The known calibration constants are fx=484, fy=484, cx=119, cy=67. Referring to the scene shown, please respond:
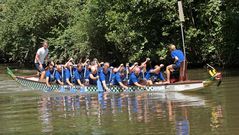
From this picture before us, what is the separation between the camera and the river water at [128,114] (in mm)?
10805

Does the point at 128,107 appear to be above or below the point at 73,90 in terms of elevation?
below

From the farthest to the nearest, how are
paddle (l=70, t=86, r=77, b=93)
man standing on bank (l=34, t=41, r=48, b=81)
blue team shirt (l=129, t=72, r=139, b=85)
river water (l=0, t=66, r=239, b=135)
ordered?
man standing on bank (l=34, t=41, r=48, b=81)
paddle (l=70, t=86, r=77, b=93)
blue team shirt (l=129, t=72, r=139, b=85)
river water (l=0, t=66, r=239, b=135)

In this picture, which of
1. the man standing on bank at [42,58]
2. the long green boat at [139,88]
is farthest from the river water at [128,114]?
the man standing on bank at [42,58]

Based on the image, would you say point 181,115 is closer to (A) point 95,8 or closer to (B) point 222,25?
(B) point 222,25

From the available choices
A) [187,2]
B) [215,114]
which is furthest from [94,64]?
[187,2]

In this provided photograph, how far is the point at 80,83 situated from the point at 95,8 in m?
14.6

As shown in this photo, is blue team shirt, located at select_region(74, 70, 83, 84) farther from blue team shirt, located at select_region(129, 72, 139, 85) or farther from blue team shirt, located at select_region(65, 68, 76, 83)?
blue team shirt, located at select_region(129, 72, 139, 85)

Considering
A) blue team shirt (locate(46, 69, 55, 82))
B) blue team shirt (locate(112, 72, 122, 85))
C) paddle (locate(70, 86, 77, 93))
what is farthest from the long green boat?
blue team shirt (locate(46, 69, 55, 82))

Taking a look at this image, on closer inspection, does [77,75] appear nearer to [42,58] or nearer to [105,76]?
[105,76]

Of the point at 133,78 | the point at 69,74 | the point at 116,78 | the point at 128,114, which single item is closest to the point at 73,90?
the point at 69,74

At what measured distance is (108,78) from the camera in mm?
19562

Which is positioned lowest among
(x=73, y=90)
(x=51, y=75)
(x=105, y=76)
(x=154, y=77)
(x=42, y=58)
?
(x=73, y=90)

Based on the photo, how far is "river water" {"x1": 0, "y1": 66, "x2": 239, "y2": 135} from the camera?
1080 centimetres

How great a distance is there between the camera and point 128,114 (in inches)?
515
